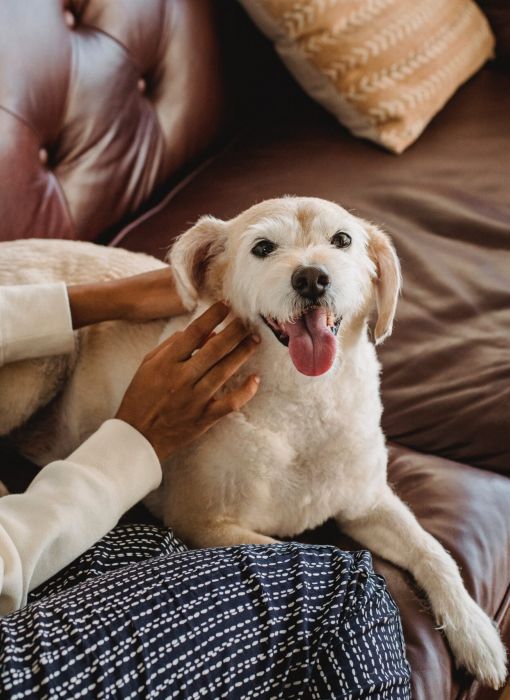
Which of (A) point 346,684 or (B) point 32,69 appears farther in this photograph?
(B) point 32,69

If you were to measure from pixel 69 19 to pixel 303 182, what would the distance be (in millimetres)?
519

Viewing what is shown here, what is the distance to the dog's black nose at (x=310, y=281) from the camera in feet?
3.04

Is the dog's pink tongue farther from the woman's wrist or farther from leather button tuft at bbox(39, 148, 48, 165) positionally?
leather button tuft at bbox(39, 148, 48, 165)

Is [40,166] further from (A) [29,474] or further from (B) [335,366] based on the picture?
(B) [335,366]

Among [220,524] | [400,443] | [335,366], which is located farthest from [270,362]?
[400,443]

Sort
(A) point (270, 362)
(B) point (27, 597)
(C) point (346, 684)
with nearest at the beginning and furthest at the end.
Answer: (C) point (346, 684), (B) point (27, 597), (A) point (270, 362)

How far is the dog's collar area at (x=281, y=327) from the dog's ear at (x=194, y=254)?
0.33ft

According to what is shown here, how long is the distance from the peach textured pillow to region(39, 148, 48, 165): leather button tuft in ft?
1.87

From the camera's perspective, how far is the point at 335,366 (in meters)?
1.04

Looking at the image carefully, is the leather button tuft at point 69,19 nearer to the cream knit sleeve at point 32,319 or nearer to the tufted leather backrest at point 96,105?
the tufted leather backrest at point 96,105

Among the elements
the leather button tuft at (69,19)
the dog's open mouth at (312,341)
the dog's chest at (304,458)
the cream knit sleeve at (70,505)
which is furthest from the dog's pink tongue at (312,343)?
the leather button tuft at (69,19)

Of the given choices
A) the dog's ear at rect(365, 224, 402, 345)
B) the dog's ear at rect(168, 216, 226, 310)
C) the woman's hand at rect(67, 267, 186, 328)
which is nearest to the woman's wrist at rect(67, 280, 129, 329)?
the woman's hand at rect(67, 267, 186, 328)

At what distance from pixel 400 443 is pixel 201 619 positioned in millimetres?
569

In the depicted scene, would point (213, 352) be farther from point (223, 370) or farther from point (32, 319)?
point (32, 319)
